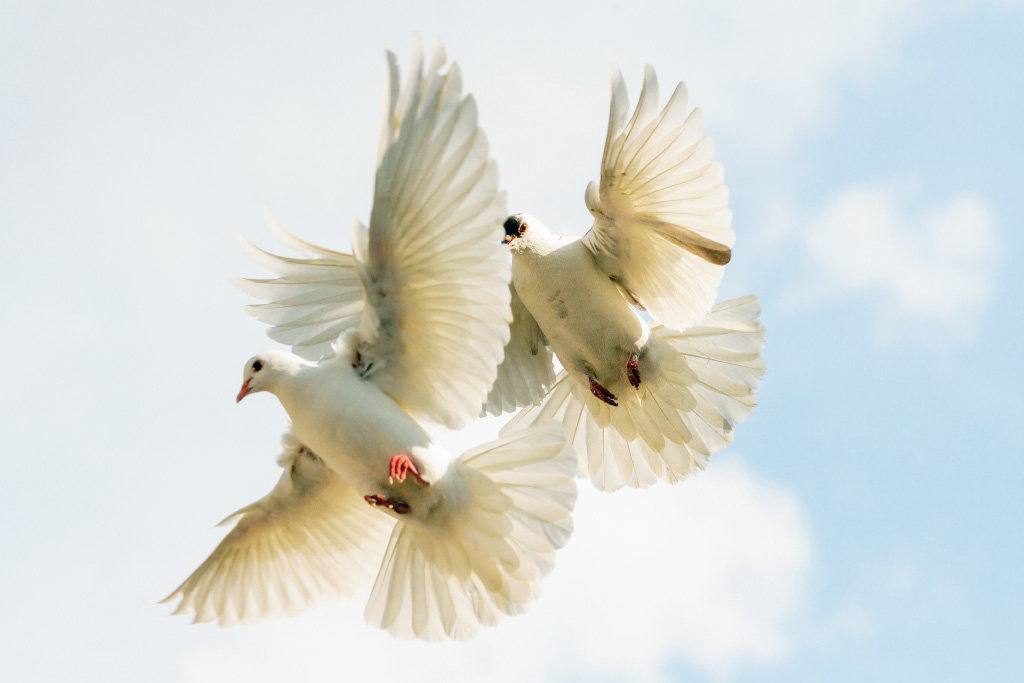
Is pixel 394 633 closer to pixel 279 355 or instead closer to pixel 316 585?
pixel 316 585

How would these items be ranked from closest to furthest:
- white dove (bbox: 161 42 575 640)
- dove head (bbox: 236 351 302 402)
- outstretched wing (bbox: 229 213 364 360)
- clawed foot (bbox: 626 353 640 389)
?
white dove (bbox: 161 42 575 640)
dove head (bbox: 236 351 302 402)
outstretched wing (bbox: 229 213 364 360)
clawed foot (bbox: 626 353 640 389)

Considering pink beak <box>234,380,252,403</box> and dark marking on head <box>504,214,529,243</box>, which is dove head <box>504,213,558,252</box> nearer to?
dark marking on head <box>504,214,529,243</box>

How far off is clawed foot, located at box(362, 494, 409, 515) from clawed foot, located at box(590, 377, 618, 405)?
2.21 m

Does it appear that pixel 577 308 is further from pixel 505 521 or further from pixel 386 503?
pixel 386 503

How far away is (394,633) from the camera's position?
8.06 m

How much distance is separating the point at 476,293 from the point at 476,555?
1567mm

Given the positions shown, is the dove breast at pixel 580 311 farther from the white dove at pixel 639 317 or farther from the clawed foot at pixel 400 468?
the clawed foot at pixel 400 468

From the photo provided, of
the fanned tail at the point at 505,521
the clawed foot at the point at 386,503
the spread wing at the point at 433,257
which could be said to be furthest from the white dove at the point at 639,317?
the clawed foot at the point at 386,503

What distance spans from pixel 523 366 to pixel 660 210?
1.84 meters

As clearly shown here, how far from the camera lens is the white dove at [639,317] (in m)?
8.21

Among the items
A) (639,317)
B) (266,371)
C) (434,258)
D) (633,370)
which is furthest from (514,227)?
(266,371)

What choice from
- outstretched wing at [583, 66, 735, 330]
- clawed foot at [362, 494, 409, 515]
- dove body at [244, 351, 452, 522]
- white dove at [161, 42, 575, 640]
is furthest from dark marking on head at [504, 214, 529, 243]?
clawed foot at [362, 494, 409, 515]

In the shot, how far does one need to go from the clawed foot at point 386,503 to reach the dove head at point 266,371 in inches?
32.4

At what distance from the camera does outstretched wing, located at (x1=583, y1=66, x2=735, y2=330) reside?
26.2 ft
